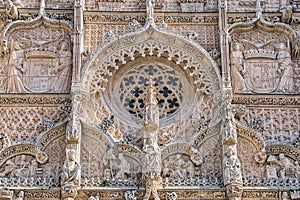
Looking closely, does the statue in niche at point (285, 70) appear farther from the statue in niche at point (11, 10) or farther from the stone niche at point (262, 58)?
the statue in niche at point (11, 10)

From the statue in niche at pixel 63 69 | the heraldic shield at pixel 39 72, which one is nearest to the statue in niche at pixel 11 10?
the heraldic shield at pixel 39 72

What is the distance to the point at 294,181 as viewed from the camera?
14.5m

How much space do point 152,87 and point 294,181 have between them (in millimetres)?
3253

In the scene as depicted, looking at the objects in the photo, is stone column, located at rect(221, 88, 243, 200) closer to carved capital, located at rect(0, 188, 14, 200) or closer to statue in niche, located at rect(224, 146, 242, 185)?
statue in niche, located at rect(224, 146, 242, 185)

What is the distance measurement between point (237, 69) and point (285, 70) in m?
0.98

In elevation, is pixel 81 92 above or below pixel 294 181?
above

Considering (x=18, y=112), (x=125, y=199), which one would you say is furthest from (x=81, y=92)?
(x=125, y=199)

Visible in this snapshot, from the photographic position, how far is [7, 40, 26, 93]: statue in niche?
15656 mm

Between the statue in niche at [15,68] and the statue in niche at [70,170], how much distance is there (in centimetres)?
196

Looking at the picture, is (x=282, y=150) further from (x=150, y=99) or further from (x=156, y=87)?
(x=156, y=87)

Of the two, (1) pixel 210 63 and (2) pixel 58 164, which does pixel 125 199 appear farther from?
(1) pixel 210 63

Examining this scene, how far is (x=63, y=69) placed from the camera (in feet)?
52.2

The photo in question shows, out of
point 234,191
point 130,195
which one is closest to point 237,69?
point 234,191

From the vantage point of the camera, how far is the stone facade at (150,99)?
14422 mm
